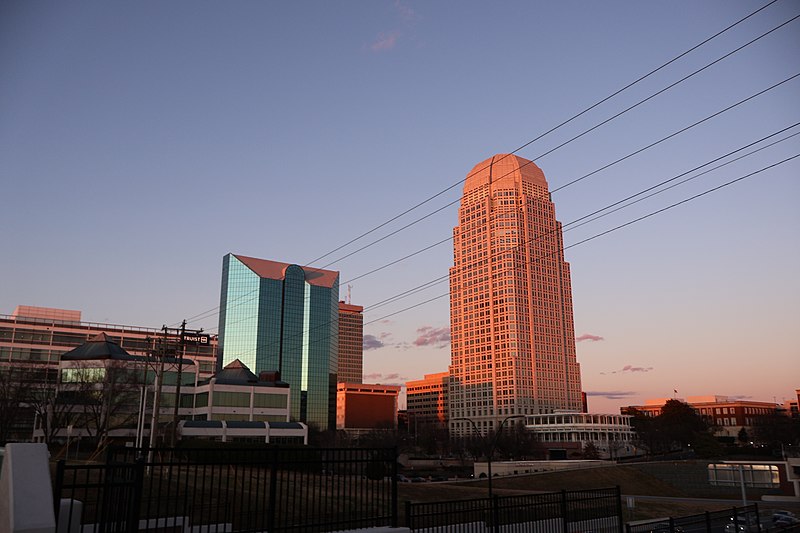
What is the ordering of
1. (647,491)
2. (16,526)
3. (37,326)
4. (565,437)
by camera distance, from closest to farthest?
(16,526) < (647,491) < (37,326) < (565,437)

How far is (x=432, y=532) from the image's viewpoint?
1805 centimetres

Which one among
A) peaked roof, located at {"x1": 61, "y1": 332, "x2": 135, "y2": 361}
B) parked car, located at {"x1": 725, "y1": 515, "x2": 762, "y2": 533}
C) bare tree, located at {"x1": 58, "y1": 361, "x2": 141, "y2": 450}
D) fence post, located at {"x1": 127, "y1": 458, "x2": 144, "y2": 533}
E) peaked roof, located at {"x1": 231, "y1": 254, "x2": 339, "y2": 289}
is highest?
peaked roof, located at {"x1": 231, "y1": 254, "x2": 339, "y2": 289}

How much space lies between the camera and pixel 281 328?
186500 mm

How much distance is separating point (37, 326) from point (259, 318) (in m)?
57.4

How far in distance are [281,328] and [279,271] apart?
1802cm

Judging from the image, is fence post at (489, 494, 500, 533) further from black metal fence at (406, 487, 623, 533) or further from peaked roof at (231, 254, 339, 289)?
peaked roof at (231, 254, 339, 289)

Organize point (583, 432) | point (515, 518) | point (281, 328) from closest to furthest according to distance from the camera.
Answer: point (515, 518) < point (583, 432) < point (281, 328)

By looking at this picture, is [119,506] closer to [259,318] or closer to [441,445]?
[441,445]

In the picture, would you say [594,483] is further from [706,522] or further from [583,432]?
[583,432]

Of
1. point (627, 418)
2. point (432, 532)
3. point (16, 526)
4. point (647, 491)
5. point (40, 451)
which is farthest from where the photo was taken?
point (627, 418)

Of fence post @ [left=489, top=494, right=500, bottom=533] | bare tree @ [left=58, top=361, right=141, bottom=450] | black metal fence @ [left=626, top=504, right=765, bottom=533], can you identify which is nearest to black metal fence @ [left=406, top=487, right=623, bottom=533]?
fence post @ [left=489, top=494, right=500, bottom=533]

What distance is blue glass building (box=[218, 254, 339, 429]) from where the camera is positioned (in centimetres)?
18212

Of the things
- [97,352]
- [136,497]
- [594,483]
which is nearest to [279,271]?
[97,352]

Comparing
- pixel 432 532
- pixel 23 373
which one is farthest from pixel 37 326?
pixel 432 532
